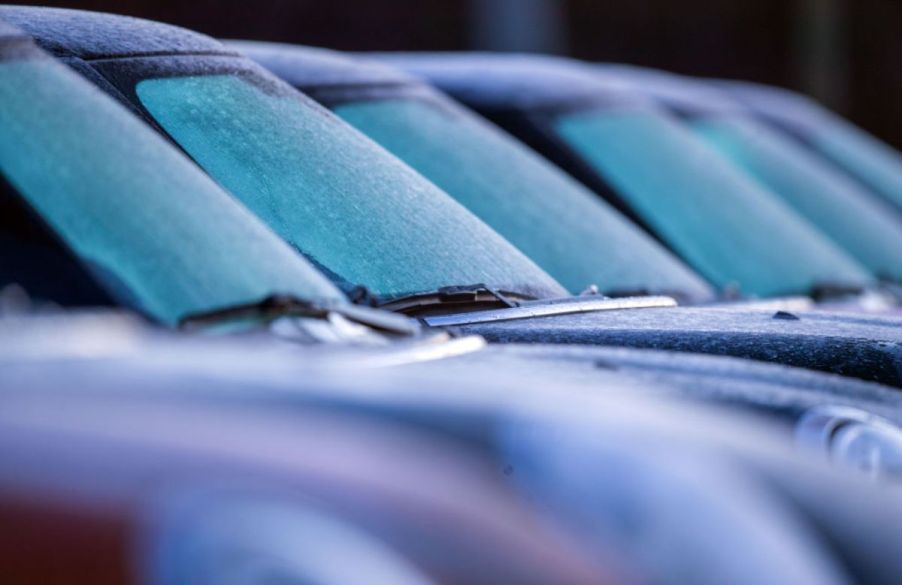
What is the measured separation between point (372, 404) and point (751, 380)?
954 millimetres

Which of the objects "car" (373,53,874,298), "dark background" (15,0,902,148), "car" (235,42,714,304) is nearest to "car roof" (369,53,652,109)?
"car" (373,53,874,298)

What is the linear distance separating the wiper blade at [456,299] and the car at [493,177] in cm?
85

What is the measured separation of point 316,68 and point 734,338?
2035 mm

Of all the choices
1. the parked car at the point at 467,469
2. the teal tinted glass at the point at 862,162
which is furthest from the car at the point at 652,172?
the parked car at the point at 467,469

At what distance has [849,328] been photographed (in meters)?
4.11

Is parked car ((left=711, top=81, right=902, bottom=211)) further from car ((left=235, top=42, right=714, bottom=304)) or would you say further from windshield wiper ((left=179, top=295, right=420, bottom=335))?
windshield wiper ((left=179, top=295, right=420, bottom=335))

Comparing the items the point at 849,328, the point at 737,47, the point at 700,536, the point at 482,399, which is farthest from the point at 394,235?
the point at 737,47

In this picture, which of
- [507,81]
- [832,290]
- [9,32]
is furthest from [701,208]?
[9,32]

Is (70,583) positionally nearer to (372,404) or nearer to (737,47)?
(372,404)

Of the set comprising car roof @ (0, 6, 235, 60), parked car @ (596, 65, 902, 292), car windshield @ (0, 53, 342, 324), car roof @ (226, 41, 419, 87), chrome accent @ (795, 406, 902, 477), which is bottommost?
car windshield @ (0, 53, 342, 324)

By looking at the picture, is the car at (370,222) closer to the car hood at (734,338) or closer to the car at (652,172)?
the car hood at (734,338)

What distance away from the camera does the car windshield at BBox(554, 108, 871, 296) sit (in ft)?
21.1

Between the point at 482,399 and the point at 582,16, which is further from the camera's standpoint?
the point at 582,16

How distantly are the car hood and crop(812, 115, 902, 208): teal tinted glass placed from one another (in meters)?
5.79
